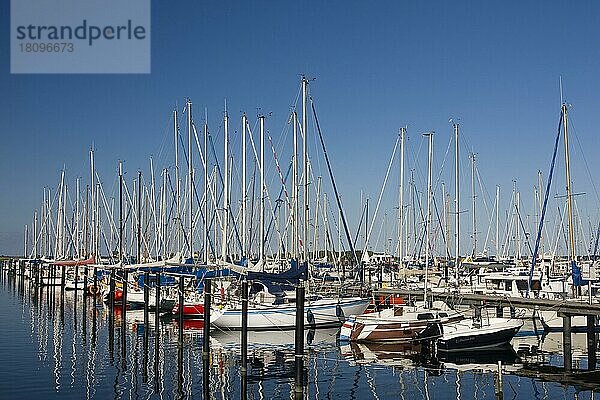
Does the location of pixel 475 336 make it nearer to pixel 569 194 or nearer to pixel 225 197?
pixel 569 194

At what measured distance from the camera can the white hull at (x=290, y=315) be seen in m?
45.3

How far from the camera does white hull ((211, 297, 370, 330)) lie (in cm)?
4531

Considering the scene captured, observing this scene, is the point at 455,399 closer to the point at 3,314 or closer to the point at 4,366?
the point at 4,366

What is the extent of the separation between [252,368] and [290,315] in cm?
1186

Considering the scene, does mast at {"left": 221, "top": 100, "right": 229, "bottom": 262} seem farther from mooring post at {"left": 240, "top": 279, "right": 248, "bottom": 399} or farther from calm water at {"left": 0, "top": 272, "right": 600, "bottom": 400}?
mooring post at {"left": 240, "top": 279, "right": 248, "bottom": 399}

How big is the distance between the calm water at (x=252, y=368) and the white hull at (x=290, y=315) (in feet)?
2.54

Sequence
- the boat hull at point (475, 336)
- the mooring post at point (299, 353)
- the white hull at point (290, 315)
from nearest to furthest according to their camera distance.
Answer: the mooring post at point (299, 353)
the boat hull at point (475, 336)
the white hull at point (290, 315)

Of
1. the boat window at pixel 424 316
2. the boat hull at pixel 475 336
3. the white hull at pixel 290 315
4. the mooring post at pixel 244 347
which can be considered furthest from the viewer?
the white hull at pixel 290 315

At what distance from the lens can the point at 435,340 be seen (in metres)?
38.9

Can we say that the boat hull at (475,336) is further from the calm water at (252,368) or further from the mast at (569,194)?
the mast at (569,194)

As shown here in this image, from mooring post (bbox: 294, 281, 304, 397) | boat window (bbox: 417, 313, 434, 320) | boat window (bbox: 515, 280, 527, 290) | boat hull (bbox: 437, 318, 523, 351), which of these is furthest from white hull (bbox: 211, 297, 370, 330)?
mooring post (bbox: 294, 281, 304, 397)

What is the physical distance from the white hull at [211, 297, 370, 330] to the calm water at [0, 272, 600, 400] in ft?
2.54

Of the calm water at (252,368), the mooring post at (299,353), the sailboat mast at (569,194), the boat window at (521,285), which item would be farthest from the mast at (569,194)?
the mooring post at (299,353)

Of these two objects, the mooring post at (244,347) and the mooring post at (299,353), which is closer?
the mooring post at (299,353)
